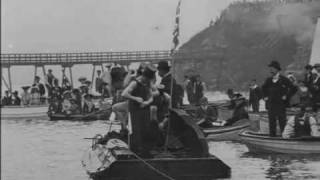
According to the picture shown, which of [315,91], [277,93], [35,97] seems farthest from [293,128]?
[35,97]

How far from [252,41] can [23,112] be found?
8025 centimetres

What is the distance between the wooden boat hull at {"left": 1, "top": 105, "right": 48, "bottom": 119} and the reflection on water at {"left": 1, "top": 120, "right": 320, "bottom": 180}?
10.6m

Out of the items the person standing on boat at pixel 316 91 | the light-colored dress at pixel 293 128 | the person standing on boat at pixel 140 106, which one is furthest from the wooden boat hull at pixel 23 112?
the person standing on boat at pixel 140 106

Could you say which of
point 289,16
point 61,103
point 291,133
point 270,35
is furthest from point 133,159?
point 270,35

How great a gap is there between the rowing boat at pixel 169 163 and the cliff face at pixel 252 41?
70170 mm

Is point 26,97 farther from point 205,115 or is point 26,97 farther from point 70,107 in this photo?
point 205,115

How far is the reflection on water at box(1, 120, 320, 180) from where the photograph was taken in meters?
16.9

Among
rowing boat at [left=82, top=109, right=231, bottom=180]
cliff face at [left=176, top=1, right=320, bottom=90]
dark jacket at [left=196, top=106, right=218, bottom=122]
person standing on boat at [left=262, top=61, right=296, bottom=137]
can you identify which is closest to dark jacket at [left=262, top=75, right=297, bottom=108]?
person standing on boat at [left=262, top=61, right=296, bottom=137]

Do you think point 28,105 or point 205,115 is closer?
point 205,115

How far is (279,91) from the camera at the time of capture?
18.9 m

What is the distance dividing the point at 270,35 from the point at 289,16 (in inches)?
642

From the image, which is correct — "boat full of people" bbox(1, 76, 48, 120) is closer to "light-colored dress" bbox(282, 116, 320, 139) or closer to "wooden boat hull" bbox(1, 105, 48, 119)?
"wooden boat hull" bbox(1, 105, 48, 119)

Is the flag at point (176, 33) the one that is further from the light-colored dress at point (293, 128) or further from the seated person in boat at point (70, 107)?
the seated person in boat at point (70, 107)

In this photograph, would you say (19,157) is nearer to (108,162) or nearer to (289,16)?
(108,162)
